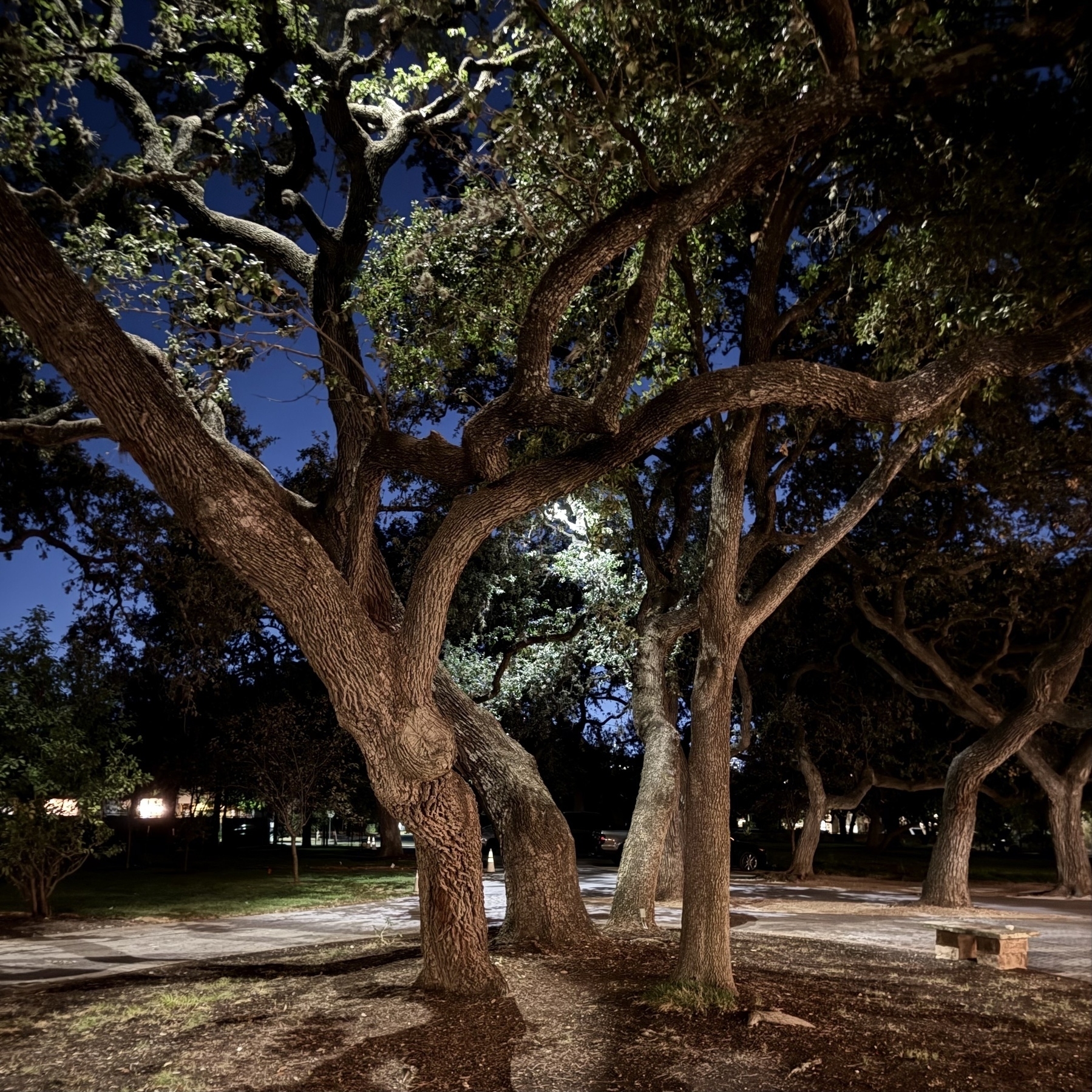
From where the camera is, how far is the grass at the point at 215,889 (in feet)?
53.8

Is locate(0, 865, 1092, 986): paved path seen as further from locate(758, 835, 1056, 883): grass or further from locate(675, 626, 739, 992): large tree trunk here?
locate(758, 835, 1056, 883): grass

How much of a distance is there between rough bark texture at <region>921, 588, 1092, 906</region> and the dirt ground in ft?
28.5

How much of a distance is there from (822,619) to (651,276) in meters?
16.5

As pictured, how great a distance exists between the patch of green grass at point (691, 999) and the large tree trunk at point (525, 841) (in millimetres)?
2512

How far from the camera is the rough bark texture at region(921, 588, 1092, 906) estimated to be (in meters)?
17.0

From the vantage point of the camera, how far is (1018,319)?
25.2 feet

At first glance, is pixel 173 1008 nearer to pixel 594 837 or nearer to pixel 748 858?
pixel 748 858

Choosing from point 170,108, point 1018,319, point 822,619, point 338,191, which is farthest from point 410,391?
point 822,619

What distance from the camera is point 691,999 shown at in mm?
6789

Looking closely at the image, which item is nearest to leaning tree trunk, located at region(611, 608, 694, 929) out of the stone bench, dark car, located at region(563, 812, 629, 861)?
the stone bench

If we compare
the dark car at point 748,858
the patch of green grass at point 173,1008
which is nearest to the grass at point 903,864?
the dark car at point 748,858

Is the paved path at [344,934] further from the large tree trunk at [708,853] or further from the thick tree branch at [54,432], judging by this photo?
the thick tree branch at [54,432]

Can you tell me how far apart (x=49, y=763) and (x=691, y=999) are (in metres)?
11.5

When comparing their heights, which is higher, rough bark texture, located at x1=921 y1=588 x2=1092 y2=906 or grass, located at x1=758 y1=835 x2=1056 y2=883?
rough bark texture, located at x1=921 y1=588 x2=1092 y2=906
